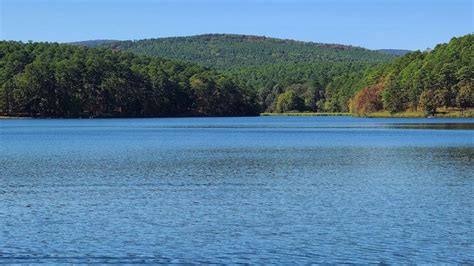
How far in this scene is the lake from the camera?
65.6 feet

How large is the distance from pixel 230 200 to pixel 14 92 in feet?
426

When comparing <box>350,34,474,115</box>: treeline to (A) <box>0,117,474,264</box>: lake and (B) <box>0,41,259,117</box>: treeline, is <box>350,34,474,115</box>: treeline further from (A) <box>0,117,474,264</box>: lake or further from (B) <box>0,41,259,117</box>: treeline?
(A) <box>0,117,474,264</box>: lake

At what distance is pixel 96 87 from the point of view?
169 m

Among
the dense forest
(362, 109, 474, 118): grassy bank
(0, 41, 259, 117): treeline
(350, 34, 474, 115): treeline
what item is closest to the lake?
(350, 34, 474, 115): treeline

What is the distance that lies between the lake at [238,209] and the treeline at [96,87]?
359ft

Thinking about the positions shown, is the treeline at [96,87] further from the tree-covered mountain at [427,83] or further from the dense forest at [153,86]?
the tree-covered mountain at [427,83]

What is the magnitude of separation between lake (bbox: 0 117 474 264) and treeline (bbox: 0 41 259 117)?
110 m

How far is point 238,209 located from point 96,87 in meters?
145

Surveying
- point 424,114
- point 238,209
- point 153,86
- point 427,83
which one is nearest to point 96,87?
A: point 153,86

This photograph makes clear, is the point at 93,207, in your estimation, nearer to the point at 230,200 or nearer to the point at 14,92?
the point at 230,200

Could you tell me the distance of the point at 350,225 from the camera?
2362 centimetres

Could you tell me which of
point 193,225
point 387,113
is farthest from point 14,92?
point 193,225

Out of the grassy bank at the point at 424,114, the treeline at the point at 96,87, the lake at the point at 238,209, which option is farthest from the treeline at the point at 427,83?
the lake at the point at 238,209

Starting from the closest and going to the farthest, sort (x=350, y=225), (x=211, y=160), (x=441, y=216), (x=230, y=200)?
(x=350, y=225), (x=441, y=216), (x=230, y=200), (x=211, y=160)
